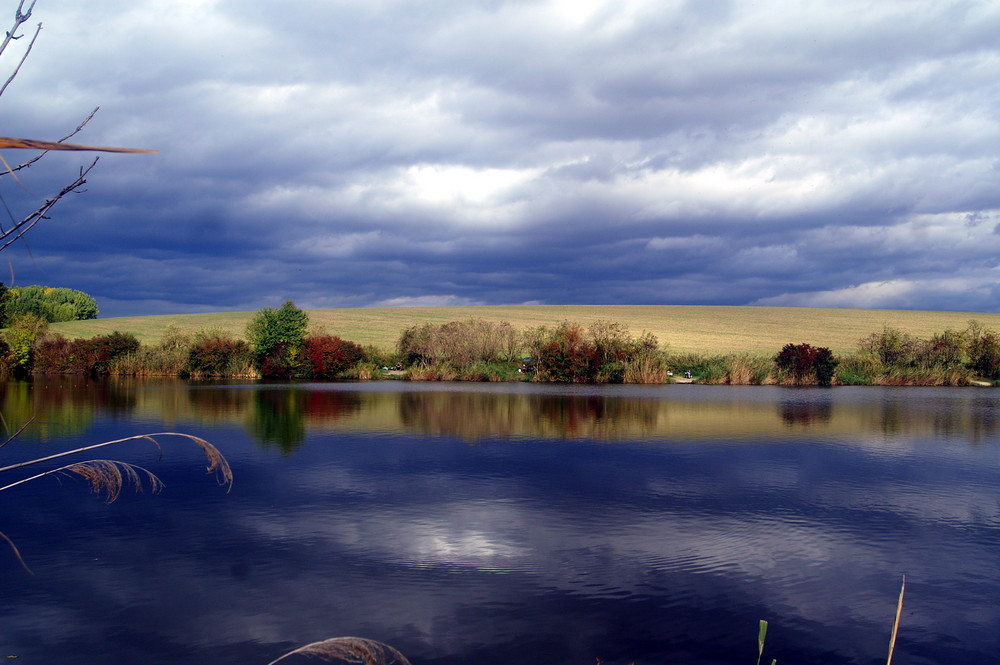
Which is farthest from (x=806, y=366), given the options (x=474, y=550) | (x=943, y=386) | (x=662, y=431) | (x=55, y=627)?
(x=55, y=627)

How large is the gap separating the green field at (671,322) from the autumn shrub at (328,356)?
7.16 metres

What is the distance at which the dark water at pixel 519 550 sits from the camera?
5254 mm

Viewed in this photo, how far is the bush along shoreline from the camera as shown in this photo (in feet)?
108

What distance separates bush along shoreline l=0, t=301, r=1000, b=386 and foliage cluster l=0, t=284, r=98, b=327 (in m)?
25.4

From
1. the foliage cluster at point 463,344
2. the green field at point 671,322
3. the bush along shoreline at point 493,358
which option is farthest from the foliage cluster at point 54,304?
the foliage cluster at point 463,344

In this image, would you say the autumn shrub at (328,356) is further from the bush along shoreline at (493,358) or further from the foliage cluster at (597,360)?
the foliage cluster at (597,360)

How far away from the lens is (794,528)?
8070 mm

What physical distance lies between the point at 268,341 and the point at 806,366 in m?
23.9

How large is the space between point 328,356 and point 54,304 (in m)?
48.5

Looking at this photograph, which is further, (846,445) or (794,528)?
(846,445)

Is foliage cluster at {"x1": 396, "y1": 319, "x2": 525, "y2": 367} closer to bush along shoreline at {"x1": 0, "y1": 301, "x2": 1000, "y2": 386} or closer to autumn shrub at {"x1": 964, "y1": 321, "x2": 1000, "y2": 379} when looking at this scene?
bush along shoreline at {"x1": 0, "y1": 301, "x2": 1000, "y2": 386}

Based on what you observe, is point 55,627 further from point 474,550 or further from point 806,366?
point 806,366

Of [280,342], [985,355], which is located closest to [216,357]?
[280,342]

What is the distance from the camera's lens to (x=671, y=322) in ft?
195
